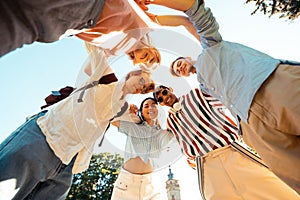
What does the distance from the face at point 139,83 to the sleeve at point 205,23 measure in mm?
331

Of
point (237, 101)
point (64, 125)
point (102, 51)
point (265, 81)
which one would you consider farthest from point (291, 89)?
point (64, 125)

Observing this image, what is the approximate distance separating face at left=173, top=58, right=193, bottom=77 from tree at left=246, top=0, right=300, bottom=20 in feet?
5.82

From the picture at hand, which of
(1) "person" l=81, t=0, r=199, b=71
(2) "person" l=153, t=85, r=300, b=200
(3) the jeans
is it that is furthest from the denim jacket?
(3) the jeans

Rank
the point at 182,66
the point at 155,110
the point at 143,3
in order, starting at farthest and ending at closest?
1. the point at 155,110
2. the point at 182,66
3. the point at 143,3

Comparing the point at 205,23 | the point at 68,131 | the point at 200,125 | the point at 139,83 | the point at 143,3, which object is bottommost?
the point at 200,125

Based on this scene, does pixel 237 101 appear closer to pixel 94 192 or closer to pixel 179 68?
pixel 179 68

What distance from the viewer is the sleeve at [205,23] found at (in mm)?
1391

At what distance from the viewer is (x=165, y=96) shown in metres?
1.66

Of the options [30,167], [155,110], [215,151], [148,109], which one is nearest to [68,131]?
[30,167]

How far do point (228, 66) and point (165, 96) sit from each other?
455mm

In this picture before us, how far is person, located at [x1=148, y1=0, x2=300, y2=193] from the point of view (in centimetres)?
112

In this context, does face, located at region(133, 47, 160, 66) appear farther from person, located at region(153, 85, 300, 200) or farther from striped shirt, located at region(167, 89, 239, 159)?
striped shirt, located at region(167, 89, 239, 159)

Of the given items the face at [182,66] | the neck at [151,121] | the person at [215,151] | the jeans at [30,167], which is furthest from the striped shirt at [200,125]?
the jeans at [30,167]

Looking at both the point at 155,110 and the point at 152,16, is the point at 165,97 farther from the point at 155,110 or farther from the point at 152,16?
the point at 152,16
